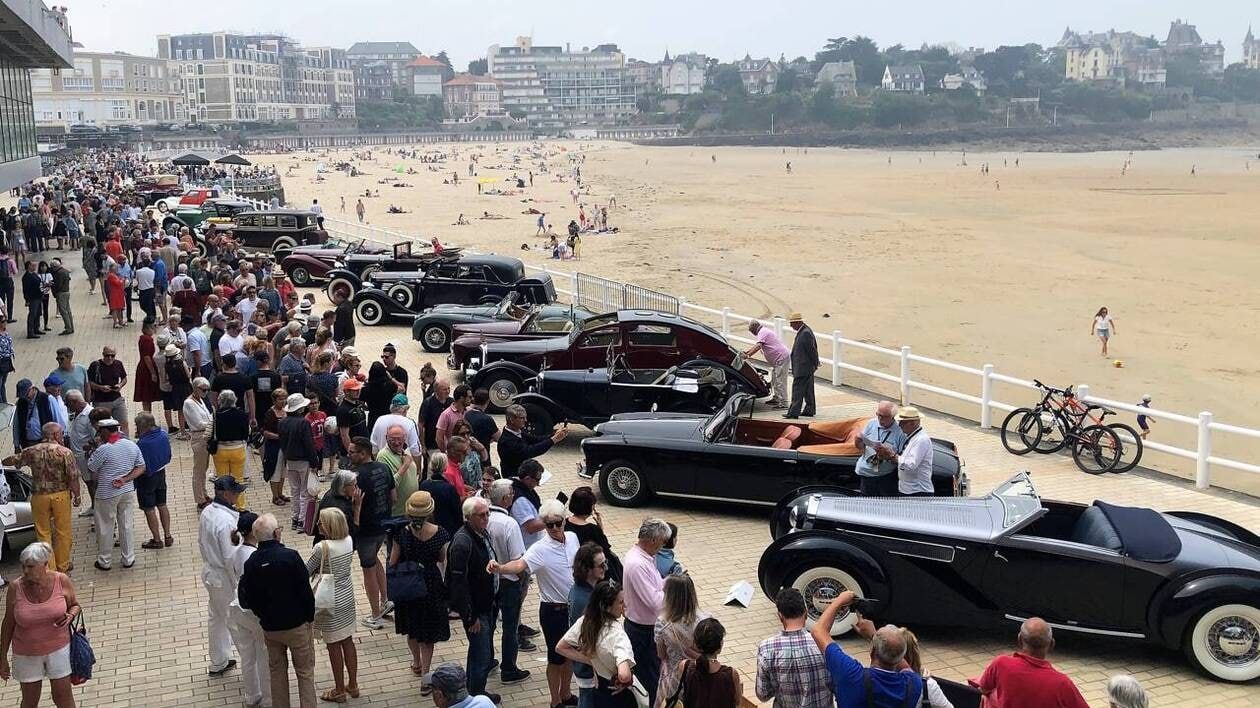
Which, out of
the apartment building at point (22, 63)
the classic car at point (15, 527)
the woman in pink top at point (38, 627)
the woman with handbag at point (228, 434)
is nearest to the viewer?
the woman in pink top at point (38, 627)

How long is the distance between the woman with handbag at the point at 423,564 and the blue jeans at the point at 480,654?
0.30m

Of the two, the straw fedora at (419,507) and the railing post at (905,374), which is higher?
the straw fedora at (419,507)

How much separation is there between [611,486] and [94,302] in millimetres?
18114

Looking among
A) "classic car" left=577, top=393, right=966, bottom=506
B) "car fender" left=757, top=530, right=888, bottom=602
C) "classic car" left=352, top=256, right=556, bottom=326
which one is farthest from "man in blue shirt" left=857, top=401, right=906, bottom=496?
"classic car" left=352, top=256, right=556, bottom=326

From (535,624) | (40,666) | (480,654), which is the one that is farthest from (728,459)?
(40,666)

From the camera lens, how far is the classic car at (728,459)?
10.6 meters

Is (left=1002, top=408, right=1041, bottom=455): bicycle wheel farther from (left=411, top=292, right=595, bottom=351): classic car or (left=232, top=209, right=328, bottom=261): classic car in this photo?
(left=232, top=209, right=328, bottom=261): classic car

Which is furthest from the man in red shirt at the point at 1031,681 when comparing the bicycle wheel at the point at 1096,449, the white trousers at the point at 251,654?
the bicycle wheel at the point at 1096,449

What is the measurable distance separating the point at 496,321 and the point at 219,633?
11.0 m

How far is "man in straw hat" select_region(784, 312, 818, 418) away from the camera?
14.5m

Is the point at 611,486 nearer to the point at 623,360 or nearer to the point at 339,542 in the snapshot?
the point at 623,360

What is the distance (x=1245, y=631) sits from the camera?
7469 mm

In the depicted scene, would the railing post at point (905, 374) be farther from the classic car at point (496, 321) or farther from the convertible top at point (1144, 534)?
the convertible top at point (1144, 534)

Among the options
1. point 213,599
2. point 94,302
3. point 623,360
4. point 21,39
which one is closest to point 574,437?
point 623,360
